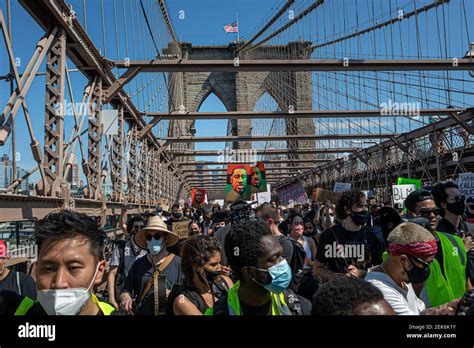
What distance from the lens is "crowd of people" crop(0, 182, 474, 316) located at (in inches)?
64.2

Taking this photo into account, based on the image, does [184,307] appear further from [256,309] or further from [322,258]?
[322,258]

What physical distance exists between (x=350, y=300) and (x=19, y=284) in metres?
2.59

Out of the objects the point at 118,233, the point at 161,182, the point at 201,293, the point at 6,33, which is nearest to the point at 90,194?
the point at 118,233

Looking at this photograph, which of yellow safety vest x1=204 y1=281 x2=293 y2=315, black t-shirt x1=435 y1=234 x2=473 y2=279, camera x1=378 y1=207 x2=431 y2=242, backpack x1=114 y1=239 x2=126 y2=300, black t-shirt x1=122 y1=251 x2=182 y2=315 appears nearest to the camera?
yellow safety vest x1=204 y1=281 x2=293 y2=315

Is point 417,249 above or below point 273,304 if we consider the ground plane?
above

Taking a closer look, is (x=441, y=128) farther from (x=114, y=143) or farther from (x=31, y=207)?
(x=31, y=207)

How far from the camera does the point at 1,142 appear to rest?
13.5 feet

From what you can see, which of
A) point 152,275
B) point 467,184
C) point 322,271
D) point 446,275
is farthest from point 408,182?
point 152,275

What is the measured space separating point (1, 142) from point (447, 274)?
390 centimetres

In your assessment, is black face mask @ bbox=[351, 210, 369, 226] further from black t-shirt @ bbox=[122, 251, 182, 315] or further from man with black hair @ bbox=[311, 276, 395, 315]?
man with black hair @ bbox=[311, 276, 395, 315]

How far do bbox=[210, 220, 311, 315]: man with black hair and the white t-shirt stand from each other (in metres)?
0.34

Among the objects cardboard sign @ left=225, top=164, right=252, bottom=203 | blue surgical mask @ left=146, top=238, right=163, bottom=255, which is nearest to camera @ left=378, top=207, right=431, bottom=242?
blue surgical mask @ left=146, top=238, right=163, bottom=255

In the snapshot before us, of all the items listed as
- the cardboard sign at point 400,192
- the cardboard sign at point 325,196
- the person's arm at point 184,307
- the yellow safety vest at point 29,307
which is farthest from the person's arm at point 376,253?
the cardboard sign at point 400,192

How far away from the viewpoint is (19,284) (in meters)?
3.09
